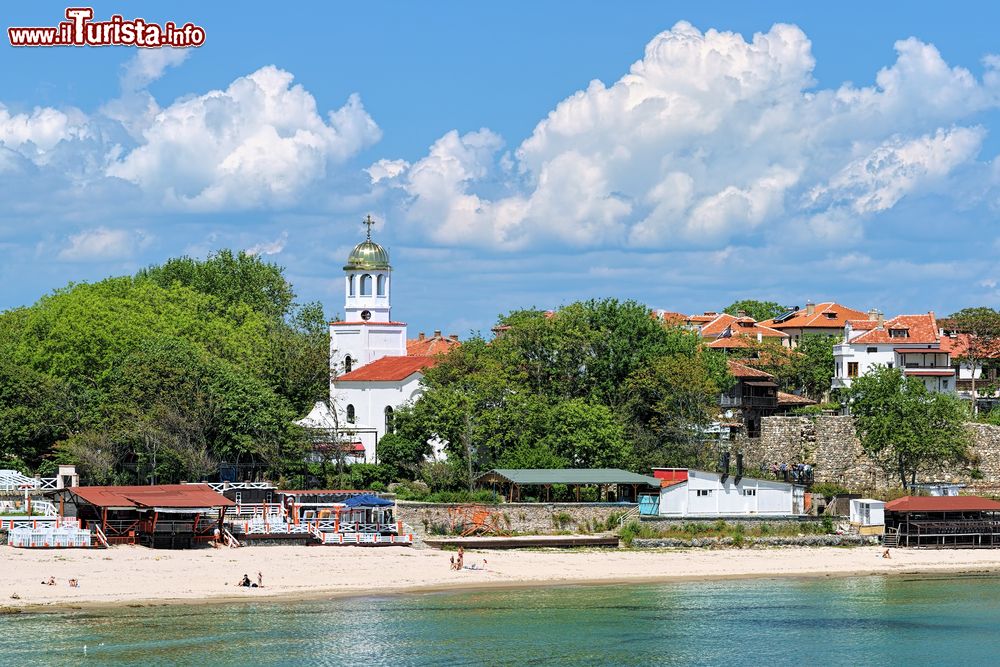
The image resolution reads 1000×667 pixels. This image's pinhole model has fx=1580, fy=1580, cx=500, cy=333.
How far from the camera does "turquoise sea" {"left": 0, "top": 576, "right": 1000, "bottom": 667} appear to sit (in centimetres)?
4503

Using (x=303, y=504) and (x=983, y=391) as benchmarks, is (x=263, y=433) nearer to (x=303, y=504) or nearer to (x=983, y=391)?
(x=303, y=504)

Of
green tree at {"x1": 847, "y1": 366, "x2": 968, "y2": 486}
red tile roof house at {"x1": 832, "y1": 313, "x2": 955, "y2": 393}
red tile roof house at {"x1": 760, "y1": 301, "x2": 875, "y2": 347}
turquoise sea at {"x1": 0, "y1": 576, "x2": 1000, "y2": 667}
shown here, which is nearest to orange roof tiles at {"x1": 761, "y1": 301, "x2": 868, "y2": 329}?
red tile roof house at {"x1": 760, "y1": 301, "x2": 875, "y2": 347}

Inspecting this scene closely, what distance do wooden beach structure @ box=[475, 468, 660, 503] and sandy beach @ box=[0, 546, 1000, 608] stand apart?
3.97m

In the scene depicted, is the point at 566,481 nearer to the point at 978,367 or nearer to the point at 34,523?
the point at 34,523

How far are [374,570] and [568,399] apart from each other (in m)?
21.5

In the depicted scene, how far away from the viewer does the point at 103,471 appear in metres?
72.0

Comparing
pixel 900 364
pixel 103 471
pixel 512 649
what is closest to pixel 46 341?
pixel 103 471

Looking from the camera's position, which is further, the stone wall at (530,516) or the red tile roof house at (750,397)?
the red tile roof house at (750,397)

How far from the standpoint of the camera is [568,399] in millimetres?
78250

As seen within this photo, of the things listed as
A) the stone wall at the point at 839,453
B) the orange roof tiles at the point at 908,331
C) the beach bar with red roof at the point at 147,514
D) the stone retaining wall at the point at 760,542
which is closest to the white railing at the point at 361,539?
the beach bar with red roof at the point at 147,514

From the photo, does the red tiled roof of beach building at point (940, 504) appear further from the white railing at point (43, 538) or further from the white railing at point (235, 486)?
the white railing at point (43, 538)

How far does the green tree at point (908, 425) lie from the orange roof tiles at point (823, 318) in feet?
163

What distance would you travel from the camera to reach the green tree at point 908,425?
250 ft

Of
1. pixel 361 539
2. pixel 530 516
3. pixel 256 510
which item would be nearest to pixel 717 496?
pixel 530 516
